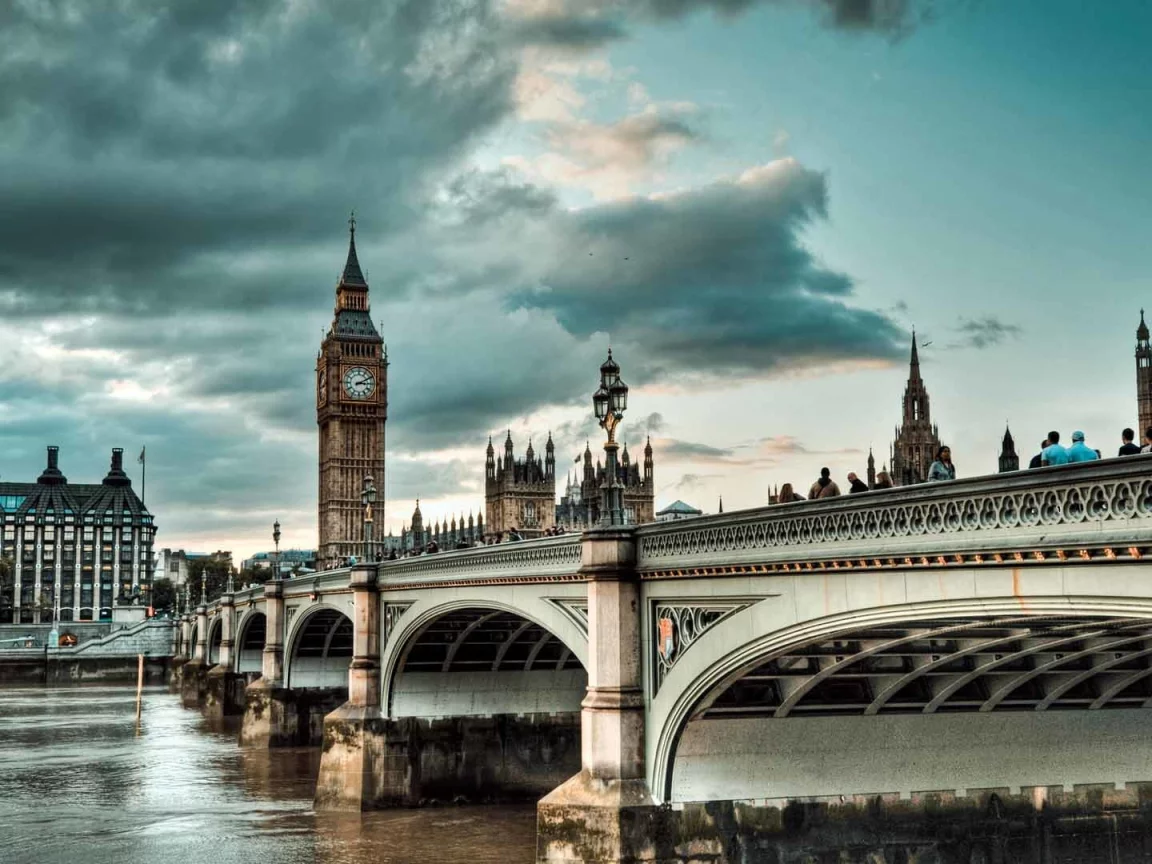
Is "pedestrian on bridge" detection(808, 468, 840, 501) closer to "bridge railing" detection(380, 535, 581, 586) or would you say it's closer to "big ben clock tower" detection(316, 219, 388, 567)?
"bridge railing" detection(380, 535, 581, 586)

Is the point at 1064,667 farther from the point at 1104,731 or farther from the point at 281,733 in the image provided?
the point at 281,733

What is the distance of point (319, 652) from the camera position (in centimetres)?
5853

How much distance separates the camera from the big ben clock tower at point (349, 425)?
156m

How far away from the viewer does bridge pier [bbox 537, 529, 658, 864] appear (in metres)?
20.2

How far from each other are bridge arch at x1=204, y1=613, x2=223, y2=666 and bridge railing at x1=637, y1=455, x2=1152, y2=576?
78.2 meters

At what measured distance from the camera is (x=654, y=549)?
20.6 meters

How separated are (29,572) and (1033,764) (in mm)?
186645

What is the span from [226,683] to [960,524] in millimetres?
65750

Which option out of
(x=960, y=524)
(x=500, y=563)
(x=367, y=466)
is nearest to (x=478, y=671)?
(x=500, y=563)

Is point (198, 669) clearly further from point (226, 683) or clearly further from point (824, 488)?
point (824, 488)

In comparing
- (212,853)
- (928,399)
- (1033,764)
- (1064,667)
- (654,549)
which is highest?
(928,399)

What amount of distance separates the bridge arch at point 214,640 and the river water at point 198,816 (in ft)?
103

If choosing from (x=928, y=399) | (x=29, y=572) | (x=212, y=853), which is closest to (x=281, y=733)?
(x=212, y=853)

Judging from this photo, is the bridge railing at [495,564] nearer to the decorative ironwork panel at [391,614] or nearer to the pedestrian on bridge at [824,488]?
the decorative ironwork panel at [391,614]
